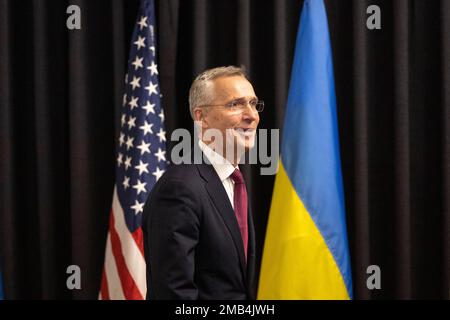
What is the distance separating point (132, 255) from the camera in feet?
8.63

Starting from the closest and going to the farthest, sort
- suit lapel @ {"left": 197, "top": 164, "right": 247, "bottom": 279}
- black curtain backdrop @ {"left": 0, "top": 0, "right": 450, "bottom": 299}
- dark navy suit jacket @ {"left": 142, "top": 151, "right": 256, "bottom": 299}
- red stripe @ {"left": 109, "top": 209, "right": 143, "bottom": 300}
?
1. dark navy suit jacket @ {"left": 142, "top": 151, "right": 256, "bottom": 299}
2. suit lapel @ {"left": 197, "top": 164, "right": 247, "bottom": 279}
3. red stripe @ {"left": 109, "top": 209, "right": 143, "bottom": 300}
4. black curtain backdrop @ {"left": 0, "top": 0, "right": 450, "bottom": 299}

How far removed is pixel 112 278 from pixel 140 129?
0.83 meters

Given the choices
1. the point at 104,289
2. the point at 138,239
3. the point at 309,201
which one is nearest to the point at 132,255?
the point at 138,239

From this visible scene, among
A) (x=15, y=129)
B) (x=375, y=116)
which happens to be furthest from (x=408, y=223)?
(x=15, y=129)

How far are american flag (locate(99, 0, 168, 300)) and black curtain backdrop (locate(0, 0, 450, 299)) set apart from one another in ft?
0.68

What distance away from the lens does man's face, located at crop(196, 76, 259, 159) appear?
150 centimetres

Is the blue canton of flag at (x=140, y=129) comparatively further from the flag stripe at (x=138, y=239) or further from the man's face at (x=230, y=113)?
the man's face at (x=230, y=113)

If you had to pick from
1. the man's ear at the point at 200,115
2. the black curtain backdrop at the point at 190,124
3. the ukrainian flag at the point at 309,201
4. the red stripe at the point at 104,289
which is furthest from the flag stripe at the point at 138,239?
the man's ear at the point at 200,115

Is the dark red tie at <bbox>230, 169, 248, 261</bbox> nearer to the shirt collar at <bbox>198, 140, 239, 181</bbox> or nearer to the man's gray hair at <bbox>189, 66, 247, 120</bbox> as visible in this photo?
the shirt collar at <bbox>198, 140, 239, 181</bbox>

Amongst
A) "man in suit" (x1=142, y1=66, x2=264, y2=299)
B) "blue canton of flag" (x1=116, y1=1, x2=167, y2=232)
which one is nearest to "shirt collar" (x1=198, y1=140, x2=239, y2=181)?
"man in suit" (x1=142, y1=66, x2=264, y2=299)

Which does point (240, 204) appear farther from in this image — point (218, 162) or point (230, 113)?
point (230, 113)
